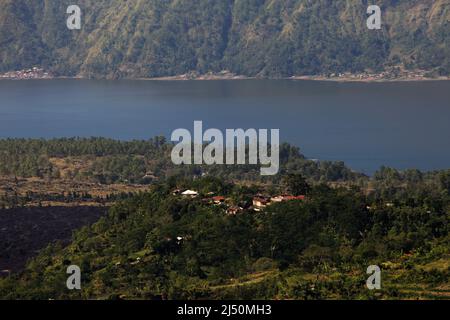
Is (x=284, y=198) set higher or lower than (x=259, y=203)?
higher

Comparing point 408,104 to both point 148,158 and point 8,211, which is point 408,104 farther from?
point 8,211

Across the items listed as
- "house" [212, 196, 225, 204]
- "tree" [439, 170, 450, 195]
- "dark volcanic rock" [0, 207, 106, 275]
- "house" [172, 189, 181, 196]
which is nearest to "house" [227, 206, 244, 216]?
"house" [212, 196, 225, 204]

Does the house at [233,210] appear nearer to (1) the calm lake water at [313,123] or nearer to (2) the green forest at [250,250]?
(2) the green forest at [250,250]

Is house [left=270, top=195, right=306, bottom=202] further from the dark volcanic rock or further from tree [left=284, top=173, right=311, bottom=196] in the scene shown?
the dark volcanic rock

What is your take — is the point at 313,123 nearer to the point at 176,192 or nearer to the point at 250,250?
the point at 176,192

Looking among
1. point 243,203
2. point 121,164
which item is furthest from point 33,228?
point 121,164
